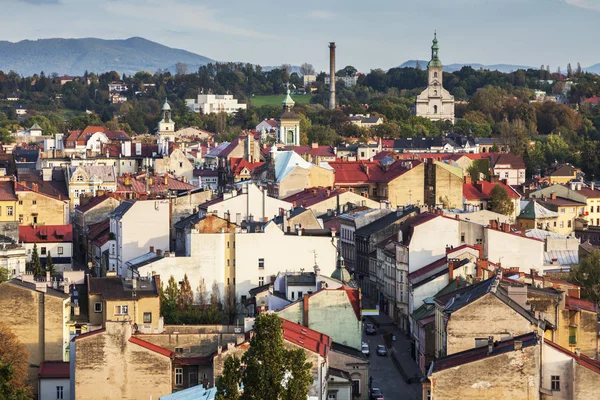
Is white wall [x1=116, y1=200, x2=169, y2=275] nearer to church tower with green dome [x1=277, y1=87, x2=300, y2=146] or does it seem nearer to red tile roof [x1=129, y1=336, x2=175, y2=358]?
red tile roof [x1=129, y1=336, x2=175, y2=358]

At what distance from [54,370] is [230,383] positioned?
12.7 metres

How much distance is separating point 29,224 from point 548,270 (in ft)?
103

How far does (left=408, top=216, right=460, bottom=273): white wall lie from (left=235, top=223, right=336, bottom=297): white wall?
3728mm

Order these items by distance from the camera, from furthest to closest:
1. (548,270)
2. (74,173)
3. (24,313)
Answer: (74,173) → (548,270) → (24,313)

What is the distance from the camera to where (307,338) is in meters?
46.0

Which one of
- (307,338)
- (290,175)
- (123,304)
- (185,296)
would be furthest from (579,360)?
(290,175)

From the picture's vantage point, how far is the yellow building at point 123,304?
170 feet

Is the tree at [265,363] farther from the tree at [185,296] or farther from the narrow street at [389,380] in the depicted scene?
the tree at [185,296]

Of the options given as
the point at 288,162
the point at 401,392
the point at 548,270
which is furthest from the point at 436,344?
the point at 288,162

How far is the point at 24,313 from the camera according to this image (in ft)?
162

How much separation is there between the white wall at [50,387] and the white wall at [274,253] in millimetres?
15817

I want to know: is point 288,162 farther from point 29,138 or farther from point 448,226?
point 29,138

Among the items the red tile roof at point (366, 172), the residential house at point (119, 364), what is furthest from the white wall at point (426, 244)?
the red tile roof at point (366, 172)

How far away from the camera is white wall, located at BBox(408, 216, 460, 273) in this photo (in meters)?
62.8
